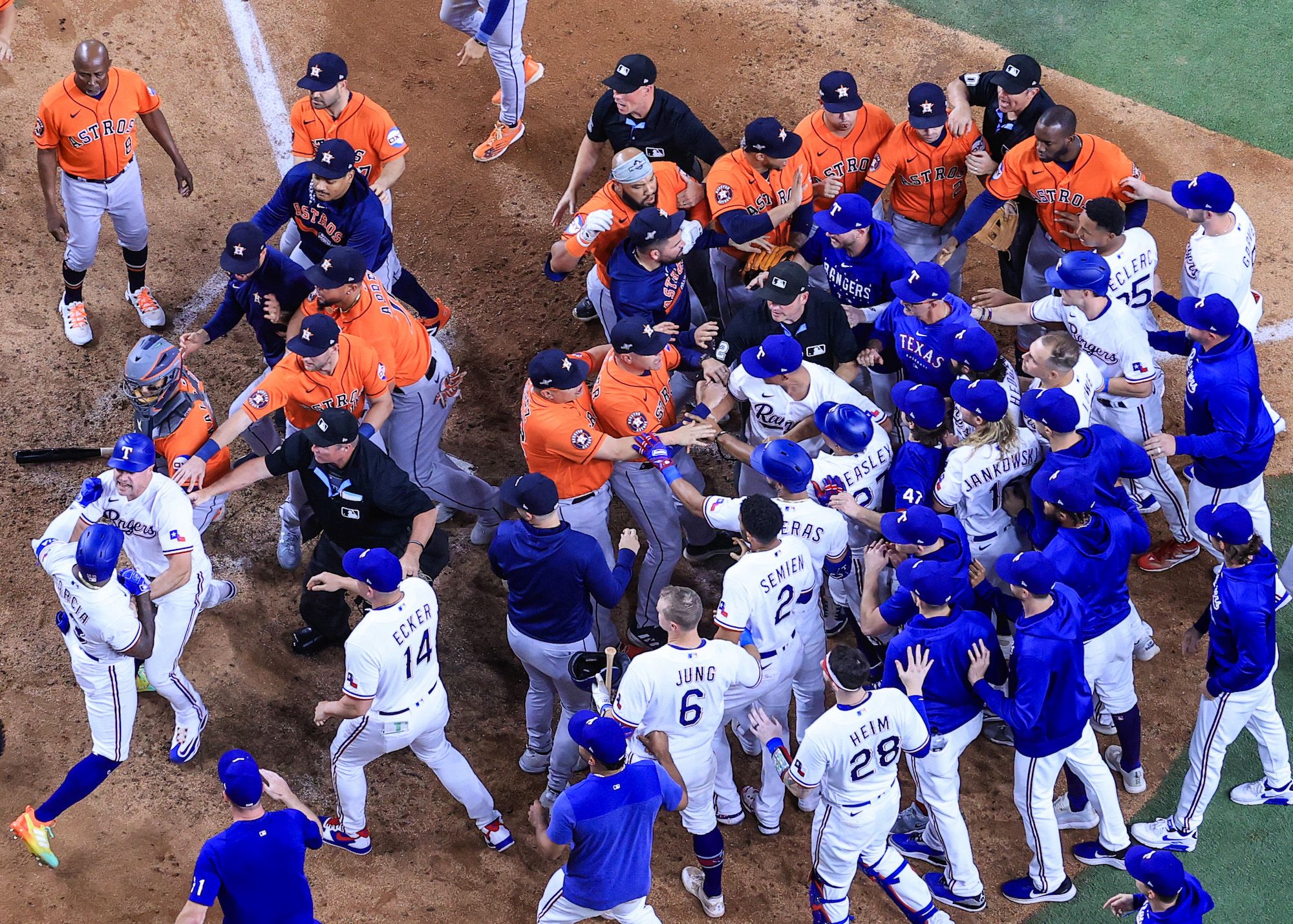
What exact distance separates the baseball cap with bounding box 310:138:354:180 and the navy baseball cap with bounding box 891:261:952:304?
3474mm

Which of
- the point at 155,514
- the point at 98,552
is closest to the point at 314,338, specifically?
the point at 155,514

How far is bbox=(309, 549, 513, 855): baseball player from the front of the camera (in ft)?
19.4

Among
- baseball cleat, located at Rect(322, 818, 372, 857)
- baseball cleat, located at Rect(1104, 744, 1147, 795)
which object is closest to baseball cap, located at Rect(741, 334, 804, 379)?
baseball cleat, located at Rect(1104, 744, 1147, 795)

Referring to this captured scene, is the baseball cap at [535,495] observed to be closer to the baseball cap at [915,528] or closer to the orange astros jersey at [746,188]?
the baseball cap at [915,528]

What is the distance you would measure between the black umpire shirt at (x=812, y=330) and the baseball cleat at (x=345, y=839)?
339cm

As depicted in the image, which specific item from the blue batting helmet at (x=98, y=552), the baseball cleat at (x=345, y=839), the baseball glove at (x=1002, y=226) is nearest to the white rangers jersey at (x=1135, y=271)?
the baseball glove at (x=1002, y=226)

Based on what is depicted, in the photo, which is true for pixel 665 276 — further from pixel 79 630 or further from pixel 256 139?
pixel 256 139

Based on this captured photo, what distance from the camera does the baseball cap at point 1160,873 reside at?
524 centimetres

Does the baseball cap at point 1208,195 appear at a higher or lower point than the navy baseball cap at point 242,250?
higher

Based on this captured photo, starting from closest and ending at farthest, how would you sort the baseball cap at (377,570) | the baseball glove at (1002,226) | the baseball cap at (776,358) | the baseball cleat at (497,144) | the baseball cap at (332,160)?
1. the baseball cap at (377,570)
2. the baseball cap at (776,358)
3. the baseball cap at (332,160)
4. the baseball glove at (1002,226)
5. the baseball cleat at (497,144)

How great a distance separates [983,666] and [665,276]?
3126 mm

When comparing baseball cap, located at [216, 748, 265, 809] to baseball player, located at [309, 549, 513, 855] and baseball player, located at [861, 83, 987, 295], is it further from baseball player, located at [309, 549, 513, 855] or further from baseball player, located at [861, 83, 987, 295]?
baseball player, located at [861, 83, 987, 295]

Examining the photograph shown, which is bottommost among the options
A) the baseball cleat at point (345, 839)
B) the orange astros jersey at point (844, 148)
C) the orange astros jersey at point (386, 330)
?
the baseball cleat at point (345, 839)

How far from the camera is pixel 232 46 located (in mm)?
11359
